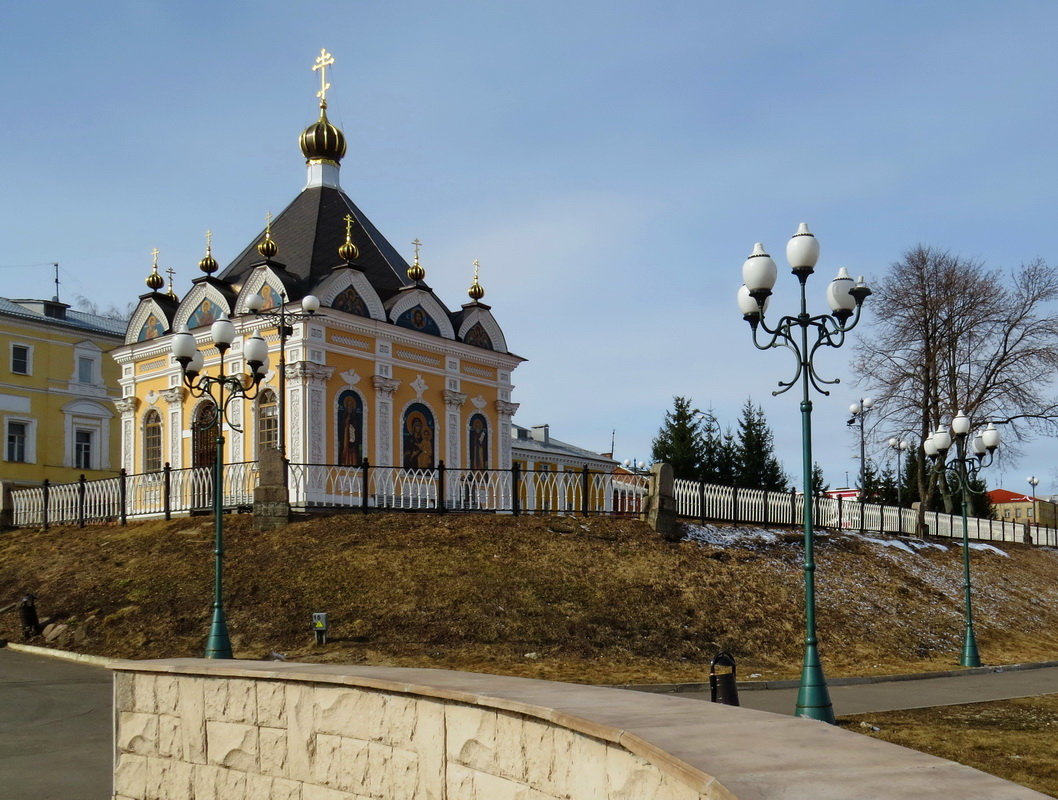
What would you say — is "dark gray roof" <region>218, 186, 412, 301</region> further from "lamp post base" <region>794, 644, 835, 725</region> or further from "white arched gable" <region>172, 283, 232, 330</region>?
"lamp post base" <region>794, 644, 835, 725</region>

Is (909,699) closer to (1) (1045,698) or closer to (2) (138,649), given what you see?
(1) (1045,698)

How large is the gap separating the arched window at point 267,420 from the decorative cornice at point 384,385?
8.50 ft

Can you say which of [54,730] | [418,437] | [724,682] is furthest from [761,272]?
[418,437]

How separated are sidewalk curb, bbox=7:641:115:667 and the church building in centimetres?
841

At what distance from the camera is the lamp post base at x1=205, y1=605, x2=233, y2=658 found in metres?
14.5

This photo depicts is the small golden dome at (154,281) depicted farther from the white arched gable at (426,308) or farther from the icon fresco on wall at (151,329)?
the white arched gable at (426,308)

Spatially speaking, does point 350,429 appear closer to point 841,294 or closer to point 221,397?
point 221,397

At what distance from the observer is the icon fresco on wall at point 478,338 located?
103 ft

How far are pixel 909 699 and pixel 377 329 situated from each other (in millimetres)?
17755

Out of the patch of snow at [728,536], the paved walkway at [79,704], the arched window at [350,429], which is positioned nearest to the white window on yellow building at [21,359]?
the arched window at [350,429]

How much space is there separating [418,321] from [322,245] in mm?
3399

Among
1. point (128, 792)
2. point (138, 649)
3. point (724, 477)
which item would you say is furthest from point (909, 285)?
point (128, 792)

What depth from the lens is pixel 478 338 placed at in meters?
31.8

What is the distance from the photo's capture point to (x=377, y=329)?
28.5 meters
